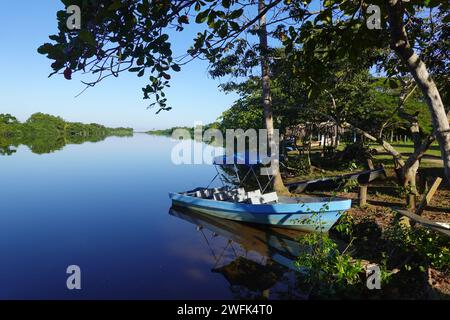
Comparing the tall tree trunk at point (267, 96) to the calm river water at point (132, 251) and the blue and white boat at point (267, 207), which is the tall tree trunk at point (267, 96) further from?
the calm river water at point (132, 251)

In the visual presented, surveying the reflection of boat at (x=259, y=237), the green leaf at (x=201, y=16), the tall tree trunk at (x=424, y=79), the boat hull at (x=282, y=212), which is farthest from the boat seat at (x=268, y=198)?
the green leaf at (x=201, y=16)

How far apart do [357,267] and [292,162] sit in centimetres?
2028

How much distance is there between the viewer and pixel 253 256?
11727 millimetres

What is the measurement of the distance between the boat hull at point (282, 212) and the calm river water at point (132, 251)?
48cm

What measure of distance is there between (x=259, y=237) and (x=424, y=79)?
11.0 m

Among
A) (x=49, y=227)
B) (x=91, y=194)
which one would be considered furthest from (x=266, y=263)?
(x=91, y=194)

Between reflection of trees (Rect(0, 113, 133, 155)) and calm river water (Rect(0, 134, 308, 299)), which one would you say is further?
reflection of trees (Rect(0, 113, 133, 155))

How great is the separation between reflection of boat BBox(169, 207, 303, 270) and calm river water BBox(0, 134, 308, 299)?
4cm

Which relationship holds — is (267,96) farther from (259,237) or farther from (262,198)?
(259,237)

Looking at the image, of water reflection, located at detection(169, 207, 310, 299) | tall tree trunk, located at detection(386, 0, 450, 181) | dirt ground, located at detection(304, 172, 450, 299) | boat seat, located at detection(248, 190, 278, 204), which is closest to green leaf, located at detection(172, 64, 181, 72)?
tall tree trunk, located at detection(386, 0, 450, 181)

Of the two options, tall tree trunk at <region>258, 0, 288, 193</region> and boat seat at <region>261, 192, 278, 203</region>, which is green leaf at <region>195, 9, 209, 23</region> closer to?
boat seat at <region>261, 192, 278, 203</region>

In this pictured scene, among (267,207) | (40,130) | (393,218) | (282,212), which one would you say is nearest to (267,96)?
(267,207)

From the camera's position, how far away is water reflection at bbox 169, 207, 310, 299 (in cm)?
920

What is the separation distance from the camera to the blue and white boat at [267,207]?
1209 centimetres
